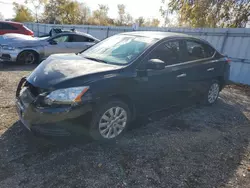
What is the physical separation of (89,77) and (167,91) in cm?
152

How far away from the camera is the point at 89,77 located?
2.85m

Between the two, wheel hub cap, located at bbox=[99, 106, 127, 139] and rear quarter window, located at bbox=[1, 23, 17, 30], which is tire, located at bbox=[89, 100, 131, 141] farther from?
rear quarter window, located at bbox=[1, 23, 17, 30]

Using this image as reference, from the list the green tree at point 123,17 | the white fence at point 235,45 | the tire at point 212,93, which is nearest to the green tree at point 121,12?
the green tree at point 123,17

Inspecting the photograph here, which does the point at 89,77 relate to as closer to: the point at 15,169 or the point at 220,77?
the point at 15,169

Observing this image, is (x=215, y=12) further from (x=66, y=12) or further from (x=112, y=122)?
(x=66, y=12)

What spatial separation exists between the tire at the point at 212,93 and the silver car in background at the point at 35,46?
592 centimetres

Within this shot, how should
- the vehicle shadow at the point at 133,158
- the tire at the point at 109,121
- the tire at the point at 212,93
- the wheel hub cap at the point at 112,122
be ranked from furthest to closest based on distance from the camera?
the tire at the point at 212,93 → the wheel hub cap at the point at 112,122 → the tire at the point at 109,121 → the vehicle shadow at the point at 133,158

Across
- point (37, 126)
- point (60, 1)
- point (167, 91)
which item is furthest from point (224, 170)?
point (60, 1)

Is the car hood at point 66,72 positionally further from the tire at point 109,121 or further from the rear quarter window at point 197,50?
the rear quarter window at point 197,50

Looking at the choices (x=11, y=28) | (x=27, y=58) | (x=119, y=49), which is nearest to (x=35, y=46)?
(x=27, y=58)

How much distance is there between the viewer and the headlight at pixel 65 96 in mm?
2670

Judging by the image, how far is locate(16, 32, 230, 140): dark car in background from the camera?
2.70 m

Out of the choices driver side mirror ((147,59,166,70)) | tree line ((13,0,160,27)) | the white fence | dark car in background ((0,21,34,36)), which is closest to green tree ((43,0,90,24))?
tree line ((13,0,160,27))

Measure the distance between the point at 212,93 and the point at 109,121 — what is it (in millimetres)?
3073
